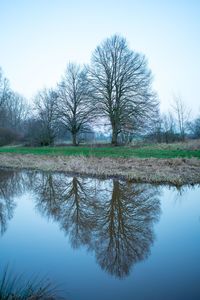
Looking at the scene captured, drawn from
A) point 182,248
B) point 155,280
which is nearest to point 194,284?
point 155,280

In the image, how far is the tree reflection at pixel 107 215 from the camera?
4.14m

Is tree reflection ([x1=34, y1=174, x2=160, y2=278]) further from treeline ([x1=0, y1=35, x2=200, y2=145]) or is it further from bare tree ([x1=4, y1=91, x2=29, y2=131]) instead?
bare tree ([x1=4, y1=91, x2=29, y2=131])

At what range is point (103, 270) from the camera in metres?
3.59

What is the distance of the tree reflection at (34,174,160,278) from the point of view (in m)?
4.14

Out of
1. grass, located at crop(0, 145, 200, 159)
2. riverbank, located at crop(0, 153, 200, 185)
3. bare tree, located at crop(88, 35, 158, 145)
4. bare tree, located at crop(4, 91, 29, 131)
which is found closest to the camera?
riverbank, located at crop(0, 153, 200, 185)

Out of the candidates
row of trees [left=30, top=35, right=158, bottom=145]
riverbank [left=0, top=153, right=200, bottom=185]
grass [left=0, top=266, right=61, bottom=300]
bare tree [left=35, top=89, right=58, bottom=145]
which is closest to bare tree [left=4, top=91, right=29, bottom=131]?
bare tree [left=35, top=89, right=58, bottom=145]

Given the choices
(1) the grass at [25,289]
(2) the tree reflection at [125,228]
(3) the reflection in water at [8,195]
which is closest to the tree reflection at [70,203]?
(2) the tree reflection at [125,228]

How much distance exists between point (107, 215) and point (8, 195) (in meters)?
4.24

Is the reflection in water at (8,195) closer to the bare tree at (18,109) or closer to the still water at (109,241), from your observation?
the still water at (109,241)

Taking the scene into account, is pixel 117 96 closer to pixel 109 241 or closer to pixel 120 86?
pixel 120 86

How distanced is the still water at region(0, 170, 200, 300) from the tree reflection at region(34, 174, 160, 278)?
0.02m

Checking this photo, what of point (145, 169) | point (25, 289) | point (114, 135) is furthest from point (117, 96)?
point (25, 289)

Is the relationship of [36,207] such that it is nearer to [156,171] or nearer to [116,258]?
[116,258]

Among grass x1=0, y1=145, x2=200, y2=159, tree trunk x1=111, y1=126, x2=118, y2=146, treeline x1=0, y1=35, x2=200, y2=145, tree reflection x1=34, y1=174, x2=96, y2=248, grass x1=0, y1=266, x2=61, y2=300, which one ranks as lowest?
grass x1=0, y1=266, x2=61, y2=300
